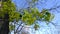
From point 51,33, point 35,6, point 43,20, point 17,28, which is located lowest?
point 51,33

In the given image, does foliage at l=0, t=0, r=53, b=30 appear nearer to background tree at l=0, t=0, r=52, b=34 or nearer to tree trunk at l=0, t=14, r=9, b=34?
background tree at l=0, t=0, r=52, b=34

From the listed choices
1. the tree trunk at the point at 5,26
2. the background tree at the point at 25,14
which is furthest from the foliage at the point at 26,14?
the tree trunk at the point at 5,26

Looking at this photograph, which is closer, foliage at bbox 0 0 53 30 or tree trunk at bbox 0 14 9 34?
foliage at bbox 0 0 53 30

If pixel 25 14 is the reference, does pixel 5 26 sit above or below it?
below

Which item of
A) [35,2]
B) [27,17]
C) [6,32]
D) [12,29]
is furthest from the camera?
[12,29]

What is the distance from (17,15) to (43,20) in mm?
810

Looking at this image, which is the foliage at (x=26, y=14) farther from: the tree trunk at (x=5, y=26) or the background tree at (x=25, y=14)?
the tree trunk at (x=5, y=26)

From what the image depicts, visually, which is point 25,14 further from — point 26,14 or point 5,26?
point 5,26

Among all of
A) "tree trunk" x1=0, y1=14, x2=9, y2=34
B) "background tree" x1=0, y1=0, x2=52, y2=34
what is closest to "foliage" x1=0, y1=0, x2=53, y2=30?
"background tree" x1=0, y1=0, x2=52, y2=34

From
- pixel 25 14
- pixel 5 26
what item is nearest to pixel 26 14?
pixel 25 14

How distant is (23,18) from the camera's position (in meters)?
5.67

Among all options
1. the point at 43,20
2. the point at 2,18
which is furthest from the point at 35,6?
the point at 2,18

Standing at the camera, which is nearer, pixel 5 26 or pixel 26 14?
pixel 26 14

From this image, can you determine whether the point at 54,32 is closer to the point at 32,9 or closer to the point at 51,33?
the point at 51,33
